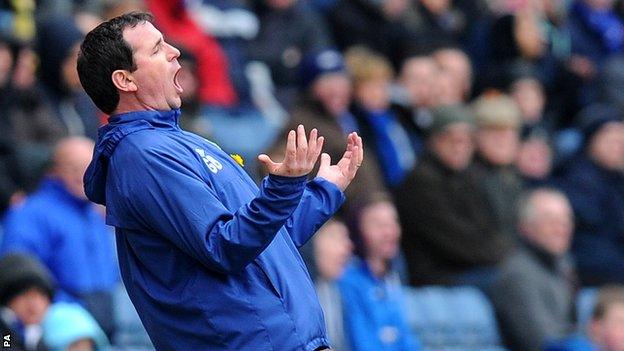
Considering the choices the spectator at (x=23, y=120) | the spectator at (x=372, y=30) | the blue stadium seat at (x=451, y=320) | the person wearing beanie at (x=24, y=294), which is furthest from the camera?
the spectator at (x=372, y=30)

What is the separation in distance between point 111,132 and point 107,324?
347cm

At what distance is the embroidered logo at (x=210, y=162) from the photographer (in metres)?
4.68

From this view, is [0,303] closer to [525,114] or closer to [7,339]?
[7,339]

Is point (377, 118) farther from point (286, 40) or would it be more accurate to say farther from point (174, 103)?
point (174, 103)

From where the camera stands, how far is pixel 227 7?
11922 millimetres

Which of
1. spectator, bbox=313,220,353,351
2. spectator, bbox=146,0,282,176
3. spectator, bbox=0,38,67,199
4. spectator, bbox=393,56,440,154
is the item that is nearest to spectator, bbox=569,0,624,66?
spectator, bbox=393,56,440,154

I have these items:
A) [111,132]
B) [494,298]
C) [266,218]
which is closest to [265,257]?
[266,218]

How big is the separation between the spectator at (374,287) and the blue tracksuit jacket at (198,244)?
3.91 m

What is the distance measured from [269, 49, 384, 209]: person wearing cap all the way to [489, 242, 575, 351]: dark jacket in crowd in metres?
1.09

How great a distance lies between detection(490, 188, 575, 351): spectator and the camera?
970cm

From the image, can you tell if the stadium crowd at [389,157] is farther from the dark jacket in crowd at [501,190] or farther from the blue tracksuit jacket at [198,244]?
the blue tracksuit jacket at [198,244]

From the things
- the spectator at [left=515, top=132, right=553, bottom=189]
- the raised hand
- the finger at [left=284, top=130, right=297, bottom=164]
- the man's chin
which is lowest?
the spectator at [left=515, top=132, right=553, bottom=189]

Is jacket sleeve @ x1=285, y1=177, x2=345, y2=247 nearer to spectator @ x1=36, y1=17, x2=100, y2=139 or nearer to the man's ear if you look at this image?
the man's ear

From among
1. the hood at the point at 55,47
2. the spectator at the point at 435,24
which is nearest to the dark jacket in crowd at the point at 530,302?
the hood at the point at 55,47
